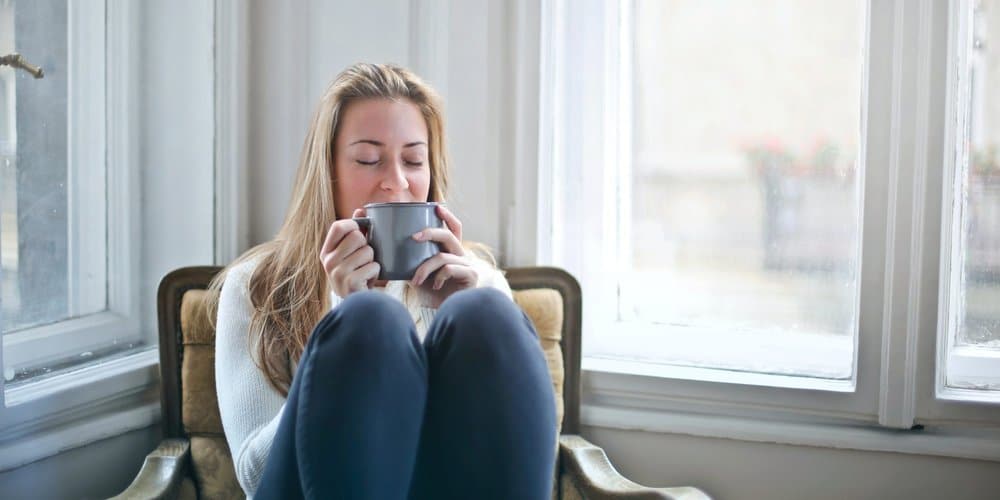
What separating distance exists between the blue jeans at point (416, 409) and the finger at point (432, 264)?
9 cm

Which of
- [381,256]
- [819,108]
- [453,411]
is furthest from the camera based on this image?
[819,108]

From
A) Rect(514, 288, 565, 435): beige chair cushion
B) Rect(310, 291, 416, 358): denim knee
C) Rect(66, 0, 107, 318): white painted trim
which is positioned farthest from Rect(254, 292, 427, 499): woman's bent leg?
Rect(66, 0, 107, 318): white painted trim

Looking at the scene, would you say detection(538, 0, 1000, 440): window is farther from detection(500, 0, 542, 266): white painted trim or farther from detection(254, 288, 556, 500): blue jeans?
detection(254, 288, 556, 500): blue jeans

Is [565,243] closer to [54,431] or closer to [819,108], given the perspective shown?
[819,108]

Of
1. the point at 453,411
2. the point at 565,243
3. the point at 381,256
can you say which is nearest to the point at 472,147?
the point at 565,243

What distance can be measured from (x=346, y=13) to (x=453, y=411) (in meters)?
1.10

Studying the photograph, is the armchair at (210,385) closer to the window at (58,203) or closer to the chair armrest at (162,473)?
the chair armrest at (162,473)

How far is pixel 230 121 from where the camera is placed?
2.01 m

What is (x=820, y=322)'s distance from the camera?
192cm

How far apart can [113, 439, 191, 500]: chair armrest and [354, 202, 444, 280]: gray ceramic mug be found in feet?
1.85

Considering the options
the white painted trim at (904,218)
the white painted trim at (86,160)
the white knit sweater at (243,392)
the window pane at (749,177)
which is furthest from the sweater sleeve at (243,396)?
the white painted trim at (904,218)

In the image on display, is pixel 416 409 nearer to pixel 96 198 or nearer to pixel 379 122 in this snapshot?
pixel 379 122

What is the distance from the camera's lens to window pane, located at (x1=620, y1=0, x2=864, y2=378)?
1.88 meters

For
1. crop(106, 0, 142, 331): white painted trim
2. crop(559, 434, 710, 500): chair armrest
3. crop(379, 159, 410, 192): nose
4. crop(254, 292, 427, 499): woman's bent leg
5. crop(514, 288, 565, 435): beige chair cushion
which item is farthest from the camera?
crop(106, 0, 142, 331): white painted trim
